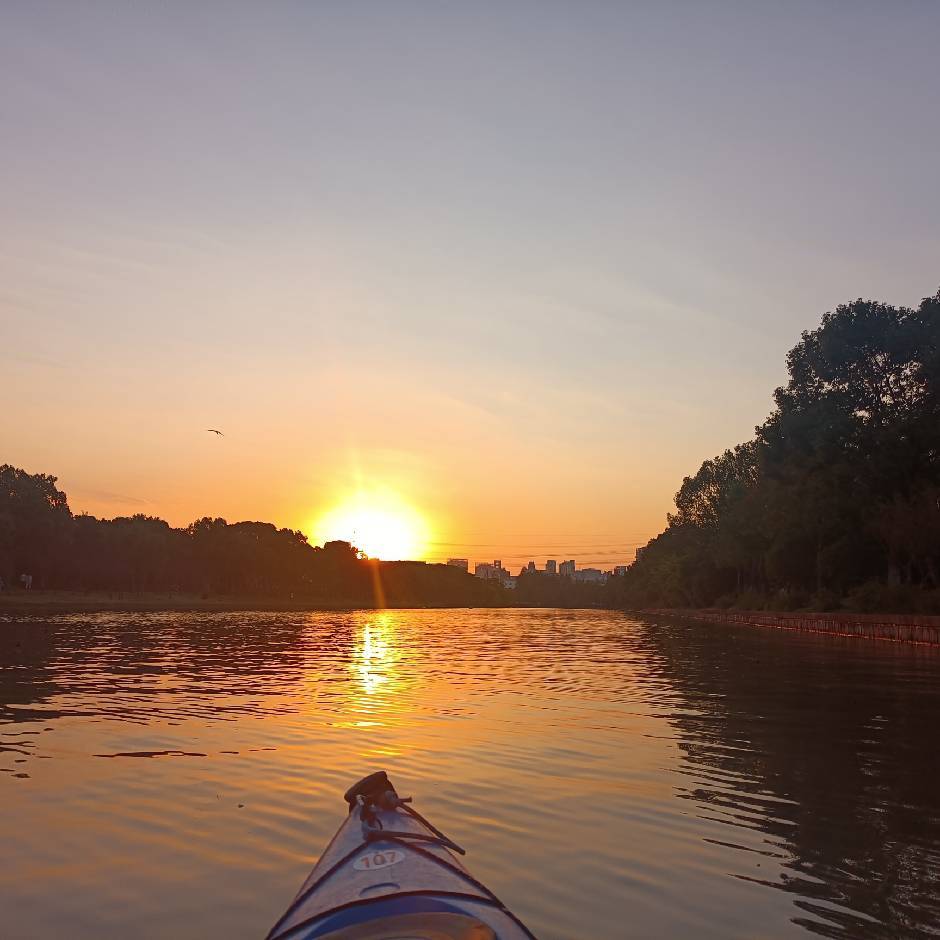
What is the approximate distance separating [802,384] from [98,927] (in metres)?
78.0

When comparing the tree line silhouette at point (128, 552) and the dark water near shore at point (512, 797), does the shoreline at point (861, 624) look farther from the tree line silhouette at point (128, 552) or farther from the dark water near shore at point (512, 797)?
the tree line silhouette at point (128, 552)

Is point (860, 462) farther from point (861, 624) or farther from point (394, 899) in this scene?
point (394, 899)

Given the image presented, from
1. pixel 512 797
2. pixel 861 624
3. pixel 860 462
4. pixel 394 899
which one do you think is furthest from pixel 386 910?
pixel 860 462

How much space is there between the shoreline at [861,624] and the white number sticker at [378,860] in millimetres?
52412

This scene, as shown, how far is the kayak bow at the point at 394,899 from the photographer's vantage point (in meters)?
6.73

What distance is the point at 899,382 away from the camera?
71.1 metres

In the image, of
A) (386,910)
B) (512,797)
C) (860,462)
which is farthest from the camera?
(860,462)

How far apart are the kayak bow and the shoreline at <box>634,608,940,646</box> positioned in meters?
52.4

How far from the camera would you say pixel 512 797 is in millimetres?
14094

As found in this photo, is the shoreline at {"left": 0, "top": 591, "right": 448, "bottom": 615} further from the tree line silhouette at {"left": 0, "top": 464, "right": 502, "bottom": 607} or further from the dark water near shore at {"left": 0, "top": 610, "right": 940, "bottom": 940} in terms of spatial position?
the dark water near shore at {"left": 0, "top": 610, "right": 940, "bottom": 940}

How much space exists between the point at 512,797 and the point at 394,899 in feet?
24.2

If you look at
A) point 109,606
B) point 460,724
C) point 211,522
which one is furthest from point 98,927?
point 211,522

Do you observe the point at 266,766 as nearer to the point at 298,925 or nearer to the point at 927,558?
the point at 298,925

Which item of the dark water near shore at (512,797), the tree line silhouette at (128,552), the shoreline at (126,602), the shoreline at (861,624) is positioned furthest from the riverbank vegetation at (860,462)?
the tree line silhouette at (128,552)
